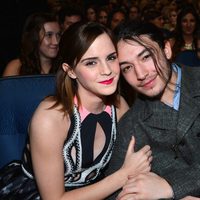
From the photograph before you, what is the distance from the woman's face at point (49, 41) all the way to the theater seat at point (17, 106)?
3.87 feet

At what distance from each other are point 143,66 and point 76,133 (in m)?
0.38

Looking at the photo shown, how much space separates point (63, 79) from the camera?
167cm

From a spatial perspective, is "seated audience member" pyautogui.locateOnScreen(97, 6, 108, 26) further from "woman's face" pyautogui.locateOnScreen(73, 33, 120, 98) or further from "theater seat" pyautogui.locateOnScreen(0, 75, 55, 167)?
"woman's face" pyautogui.locateOnScreen(73, 33, 120, 98)

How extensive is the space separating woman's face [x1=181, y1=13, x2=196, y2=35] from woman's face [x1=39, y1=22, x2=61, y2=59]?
173 cm

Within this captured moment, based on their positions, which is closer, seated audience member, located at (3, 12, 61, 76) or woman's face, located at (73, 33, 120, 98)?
woman's face, located at (73, 33, 120, 98)

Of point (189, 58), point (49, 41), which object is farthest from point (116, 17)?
point (189, 58)

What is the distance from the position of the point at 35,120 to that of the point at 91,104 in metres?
0.28

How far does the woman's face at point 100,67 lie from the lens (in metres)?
1.53

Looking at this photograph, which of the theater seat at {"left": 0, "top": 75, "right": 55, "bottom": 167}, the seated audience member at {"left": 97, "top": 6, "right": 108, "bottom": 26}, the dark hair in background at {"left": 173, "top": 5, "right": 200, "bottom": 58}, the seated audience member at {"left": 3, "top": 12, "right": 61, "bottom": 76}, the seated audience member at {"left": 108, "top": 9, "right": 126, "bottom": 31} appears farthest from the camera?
the seated audience member at {"left": 97, "top": 6, "right": 108, "bottom": 26}

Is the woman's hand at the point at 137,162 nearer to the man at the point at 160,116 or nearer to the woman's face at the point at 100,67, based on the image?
the man at the point at 160,116

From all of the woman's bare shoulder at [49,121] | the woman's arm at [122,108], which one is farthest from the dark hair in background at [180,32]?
the woman's bare shoulder at [49,121]

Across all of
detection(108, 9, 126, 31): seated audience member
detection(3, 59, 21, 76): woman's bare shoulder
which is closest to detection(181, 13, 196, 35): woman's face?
detection(108, 9, 126, 31): seated audience member

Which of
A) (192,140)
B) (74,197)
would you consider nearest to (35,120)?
(74,197)

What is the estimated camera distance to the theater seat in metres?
1.73
